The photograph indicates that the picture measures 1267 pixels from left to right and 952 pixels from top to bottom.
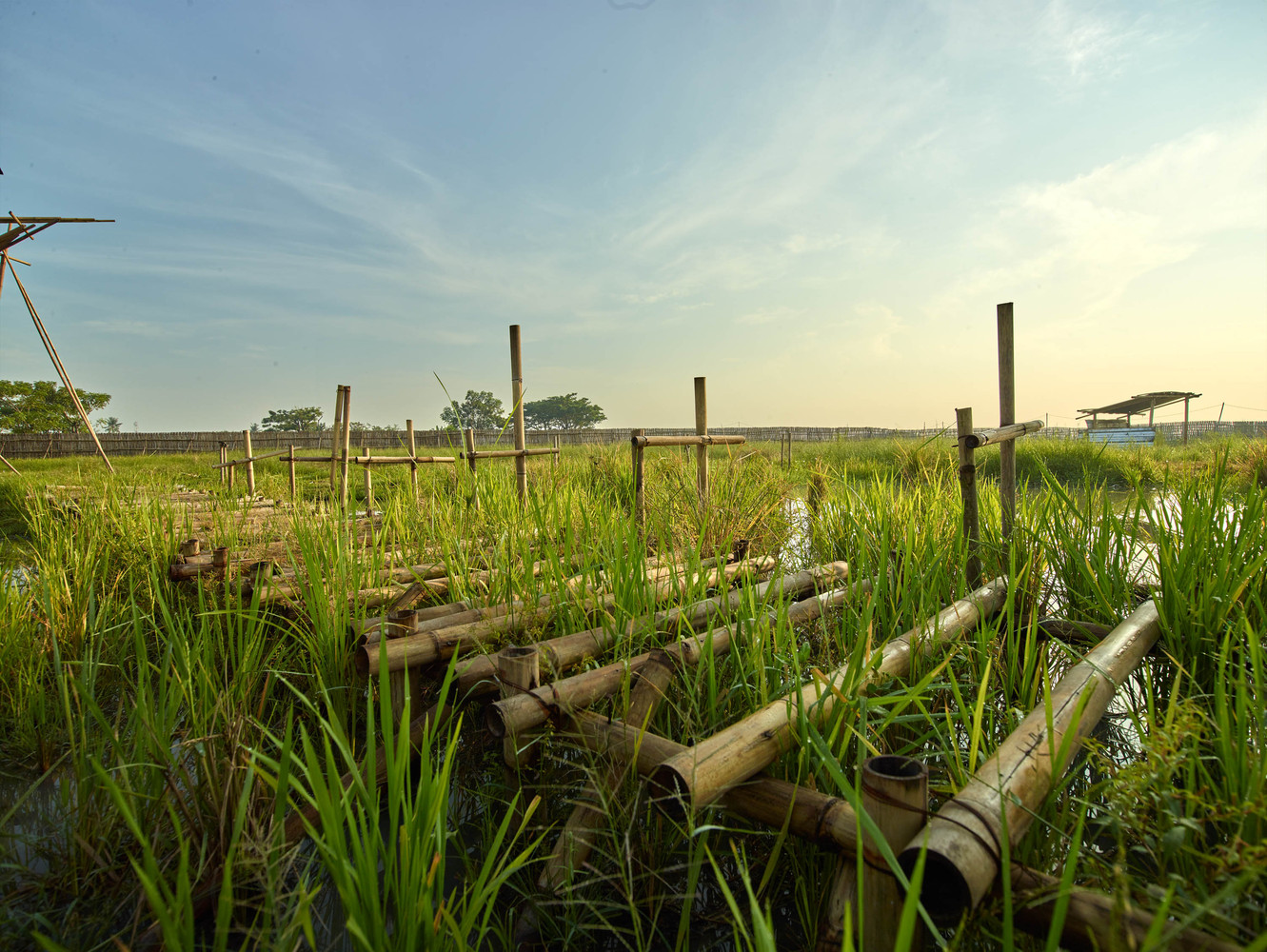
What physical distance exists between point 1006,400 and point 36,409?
1714 inches

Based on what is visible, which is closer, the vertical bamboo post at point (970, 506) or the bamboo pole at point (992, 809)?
the bamboo pole at point (992, 809)

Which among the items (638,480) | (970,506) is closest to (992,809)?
(970,506)

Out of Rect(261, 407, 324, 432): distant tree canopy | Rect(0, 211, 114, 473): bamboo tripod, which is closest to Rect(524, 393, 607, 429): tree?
Rect(261, 407, 324, 432): distant tree canopy

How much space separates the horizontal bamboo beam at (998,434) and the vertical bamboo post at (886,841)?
259cm

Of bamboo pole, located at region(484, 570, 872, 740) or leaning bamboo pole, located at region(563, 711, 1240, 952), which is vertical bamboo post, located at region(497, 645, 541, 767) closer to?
bamboo pole, located at region(484, 570, 872, 740)

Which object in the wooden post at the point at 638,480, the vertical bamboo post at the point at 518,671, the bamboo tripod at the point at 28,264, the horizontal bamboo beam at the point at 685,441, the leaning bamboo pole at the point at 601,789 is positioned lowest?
the leaning bamboo pole at the point at 601,789

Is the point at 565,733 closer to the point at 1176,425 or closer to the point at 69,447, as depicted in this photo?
the point at 69,447

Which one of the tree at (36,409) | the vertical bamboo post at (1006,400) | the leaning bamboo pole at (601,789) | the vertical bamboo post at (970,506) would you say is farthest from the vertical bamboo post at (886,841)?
the tree at (36,409)

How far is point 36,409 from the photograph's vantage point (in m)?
32.3

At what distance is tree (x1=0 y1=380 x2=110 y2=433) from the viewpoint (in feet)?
102

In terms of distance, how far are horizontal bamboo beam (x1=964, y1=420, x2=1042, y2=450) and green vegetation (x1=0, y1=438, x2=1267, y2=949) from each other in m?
0.37

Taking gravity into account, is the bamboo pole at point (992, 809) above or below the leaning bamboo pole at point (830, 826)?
above

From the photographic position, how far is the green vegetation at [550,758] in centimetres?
125

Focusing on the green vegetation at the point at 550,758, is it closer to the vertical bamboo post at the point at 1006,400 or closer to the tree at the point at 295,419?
the vertical bamboo post at the point at 1006,400
